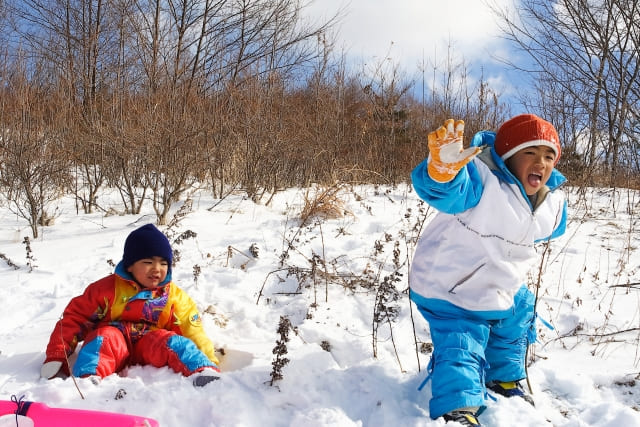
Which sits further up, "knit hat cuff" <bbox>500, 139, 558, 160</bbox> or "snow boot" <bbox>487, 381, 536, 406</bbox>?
"knit hat cuff" <bbox>500, 139, 558, 160</bbox>

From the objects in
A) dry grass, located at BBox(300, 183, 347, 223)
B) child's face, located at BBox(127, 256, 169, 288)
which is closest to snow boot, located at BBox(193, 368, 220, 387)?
child's face, located at BBox(127, 256, 169, 288)

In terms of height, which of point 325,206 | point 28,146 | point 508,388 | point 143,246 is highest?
point 28,146

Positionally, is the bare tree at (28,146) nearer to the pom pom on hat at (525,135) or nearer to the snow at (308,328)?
the snow at (308,328)

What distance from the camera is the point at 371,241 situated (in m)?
4.15

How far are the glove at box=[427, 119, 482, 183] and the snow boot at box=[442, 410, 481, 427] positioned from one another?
2.63 ft

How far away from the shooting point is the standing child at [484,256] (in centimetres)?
163

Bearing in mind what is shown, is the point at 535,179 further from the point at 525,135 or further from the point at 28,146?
the point at 28,146

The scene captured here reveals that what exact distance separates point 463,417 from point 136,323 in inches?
60.9

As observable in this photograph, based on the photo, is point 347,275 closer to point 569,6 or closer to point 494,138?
point 494,138

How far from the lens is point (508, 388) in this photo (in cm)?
192

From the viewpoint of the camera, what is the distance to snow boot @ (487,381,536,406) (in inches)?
74.5

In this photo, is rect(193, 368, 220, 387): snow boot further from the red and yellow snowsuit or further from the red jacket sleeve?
Answer: the red jacket sleeve

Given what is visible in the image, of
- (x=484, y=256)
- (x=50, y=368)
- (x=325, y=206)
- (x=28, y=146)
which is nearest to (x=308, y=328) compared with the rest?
(x=484, y=256)

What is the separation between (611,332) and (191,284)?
260 centimetres
